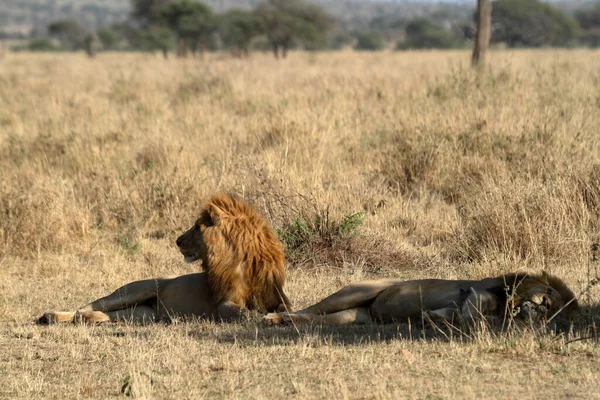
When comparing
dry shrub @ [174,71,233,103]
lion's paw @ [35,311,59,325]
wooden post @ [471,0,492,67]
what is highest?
wooden post @ [471,0,492,67]

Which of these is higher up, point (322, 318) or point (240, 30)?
point (240, 30)

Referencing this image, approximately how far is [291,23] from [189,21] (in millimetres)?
4777

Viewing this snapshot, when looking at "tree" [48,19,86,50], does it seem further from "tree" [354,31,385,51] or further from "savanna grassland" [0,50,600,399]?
"savanna grassland" [0,50,600,399]

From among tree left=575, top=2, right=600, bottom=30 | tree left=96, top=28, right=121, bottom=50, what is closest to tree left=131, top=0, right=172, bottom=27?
tree left=96, top=28, right=121, bottom=50

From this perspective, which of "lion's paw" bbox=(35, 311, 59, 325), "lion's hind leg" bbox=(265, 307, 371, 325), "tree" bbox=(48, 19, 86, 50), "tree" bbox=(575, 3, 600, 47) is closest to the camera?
"lion's hind leg" bbox=(265, 307, 371, 325)

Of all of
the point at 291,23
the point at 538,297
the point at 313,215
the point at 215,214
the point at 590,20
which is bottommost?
the point at 313,215

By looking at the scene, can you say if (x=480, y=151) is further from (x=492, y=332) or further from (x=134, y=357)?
(x=134, y=357)

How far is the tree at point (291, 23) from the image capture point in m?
45.6

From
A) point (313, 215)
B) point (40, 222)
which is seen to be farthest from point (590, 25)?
point (40, 222)

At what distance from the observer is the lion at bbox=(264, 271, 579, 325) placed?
6.48m

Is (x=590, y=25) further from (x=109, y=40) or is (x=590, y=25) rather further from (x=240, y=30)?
(x=109, y=40)

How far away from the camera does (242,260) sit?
7273 millimetres

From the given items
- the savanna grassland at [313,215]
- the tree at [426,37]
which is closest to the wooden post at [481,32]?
the savanna grassland at [313,215]

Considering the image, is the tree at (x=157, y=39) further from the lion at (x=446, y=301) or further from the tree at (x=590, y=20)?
the lion at (x=446, y=301)
